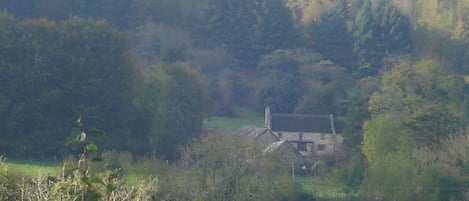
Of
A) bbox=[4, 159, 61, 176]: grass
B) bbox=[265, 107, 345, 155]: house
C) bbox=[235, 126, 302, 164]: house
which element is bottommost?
bbox=[4, 159, 61, 176]: grass

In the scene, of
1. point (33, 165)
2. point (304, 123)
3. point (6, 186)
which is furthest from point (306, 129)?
point (6, 186)

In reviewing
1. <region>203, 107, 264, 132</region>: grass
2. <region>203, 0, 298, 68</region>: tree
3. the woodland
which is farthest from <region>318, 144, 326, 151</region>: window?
<region>203, 0, 298, 68</region>: tree

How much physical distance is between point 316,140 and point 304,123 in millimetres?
898

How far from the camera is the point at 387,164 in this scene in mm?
27875

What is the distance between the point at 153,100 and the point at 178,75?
1497mm

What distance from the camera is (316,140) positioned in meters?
39.9

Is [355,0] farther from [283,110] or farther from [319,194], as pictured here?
[319,194]

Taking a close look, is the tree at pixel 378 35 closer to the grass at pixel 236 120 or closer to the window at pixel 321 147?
the grass at pixel 236 120

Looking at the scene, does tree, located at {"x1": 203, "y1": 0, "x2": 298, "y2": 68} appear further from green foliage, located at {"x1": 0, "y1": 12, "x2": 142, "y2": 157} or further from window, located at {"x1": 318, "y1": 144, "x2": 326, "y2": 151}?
green foliage, located at {"x1": 0, "y1": 12, "x2": 142, "y2": 157}

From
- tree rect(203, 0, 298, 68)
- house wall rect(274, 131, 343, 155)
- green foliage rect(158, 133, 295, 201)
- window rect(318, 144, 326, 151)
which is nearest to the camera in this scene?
green foliage rect(158, 133, 295, 201)

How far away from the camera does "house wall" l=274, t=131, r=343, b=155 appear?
3797cm

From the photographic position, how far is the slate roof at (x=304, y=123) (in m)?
39.4

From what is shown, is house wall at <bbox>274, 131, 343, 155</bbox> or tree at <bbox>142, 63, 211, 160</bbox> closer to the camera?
tree at <bbox>142, 63, 211, 160</bbox>

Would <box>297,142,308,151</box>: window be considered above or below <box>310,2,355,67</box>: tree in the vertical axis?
below
